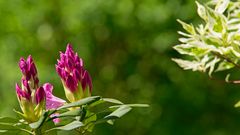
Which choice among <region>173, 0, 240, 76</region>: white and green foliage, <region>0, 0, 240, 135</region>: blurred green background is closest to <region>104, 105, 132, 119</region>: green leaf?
<region>173, 0, 240, 76</region>: white and green foliage

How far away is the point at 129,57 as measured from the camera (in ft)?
14.6

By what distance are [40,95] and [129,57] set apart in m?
3.21

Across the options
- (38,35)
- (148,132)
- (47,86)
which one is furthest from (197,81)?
(47,86)

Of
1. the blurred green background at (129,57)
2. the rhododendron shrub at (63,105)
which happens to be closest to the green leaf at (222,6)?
the rhododendron shrub at (63,105)

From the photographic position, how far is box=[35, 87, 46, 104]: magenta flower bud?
125 cm

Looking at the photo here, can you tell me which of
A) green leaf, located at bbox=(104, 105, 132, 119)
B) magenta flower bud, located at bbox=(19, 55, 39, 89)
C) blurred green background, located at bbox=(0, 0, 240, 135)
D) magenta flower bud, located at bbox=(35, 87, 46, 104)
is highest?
magenta flower bud, located at bbox=(19, 55, 39, 89)

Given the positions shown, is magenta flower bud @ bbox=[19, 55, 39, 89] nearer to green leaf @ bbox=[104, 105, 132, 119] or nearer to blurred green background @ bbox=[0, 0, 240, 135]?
green leaf @ bbox=[104, 105, 132, 119]

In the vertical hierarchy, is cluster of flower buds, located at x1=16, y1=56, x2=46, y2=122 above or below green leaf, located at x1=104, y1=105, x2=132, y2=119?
above

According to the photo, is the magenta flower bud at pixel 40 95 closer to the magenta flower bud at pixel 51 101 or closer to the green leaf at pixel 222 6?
the magenta flower bud at pixel 51 101

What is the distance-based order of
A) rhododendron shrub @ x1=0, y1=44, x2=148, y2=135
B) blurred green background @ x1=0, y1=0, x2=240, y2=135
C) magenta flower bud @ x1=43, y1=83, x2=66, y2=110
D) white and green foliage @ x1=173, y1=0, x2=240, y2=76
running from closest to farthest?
rhododendron shrub @ x1=0, y1=44, x2=148, y2=135 < magenta flower bud @ x1=43, y1=83, x2=66, y2=110 < white and green foliage @ x1=173, y1=0, x2=240, y2=76 < blurred green background @ x1=0, y1=0, x2=240, y2=135

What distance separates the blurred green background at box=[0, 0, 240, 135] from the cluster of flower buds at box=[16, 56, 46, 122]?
275 cm

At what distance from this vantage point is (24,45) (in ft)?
14.2

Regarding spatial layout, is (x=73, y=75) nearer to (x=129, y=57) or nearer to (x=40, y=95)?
(x=40, y=95)

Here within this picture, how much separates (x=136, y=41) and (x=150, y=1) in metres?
0.42
